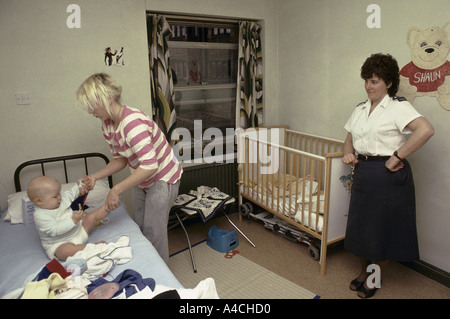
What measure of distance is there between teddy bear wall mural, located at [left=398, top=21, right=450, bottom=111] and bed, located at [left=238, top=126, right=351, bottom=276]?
2.35 feet

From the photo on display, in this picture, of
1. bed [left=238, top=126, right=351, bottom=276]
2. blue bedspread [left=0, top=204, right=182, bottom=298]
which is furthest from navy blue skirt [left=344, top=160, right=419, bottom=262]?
blue bedspread [left=0, top=204, right=182, bottom=298]

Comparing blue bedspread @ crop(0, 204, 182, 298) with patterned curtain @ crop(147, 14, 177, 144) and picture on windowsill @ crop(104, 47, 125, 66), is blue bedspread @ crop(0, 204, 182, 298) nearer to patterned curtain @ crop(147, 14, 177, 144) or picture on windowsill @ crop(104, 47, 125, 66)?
patterned curtain @ crop(147, 14, 177, 144)

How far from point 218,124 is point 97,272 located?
7.64ft

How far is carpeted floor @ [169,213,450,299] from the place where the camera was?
223 centimetres

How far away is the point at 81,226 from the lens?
6.05 feet

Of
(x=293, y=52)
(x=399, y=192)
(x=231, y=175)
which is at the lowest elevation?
(x=231, y=175)

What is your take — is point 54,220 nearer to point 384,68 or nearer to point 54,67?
point 54,67

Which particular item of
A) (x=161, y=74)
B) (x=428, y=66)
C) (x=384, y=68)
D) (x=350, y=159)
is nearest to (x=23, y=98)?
(x=161, y=74)

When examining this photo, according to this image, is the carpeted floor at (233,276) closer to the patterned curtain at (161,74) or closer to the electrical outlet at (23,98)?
the patterned curtain at (161,74)

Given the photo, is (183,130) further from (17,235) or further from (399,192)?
(399,192)

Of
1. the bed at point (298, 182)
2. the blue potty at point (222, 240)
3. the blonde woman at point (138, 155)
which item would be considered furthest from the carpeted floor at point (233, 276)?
the blonde woman at point (138, 155)

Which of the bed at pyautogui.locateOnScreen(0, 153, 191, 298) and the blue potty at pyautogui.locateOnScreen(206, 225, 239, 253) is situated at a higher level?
the bed at pyautogui.locateOnScreen(0, 153, 191, 298)

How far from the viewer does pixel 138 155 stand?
1.74 metres

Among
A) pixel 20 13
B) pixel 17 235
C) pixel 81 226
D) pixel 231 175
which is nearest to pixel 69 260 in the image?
pixel 81 226
